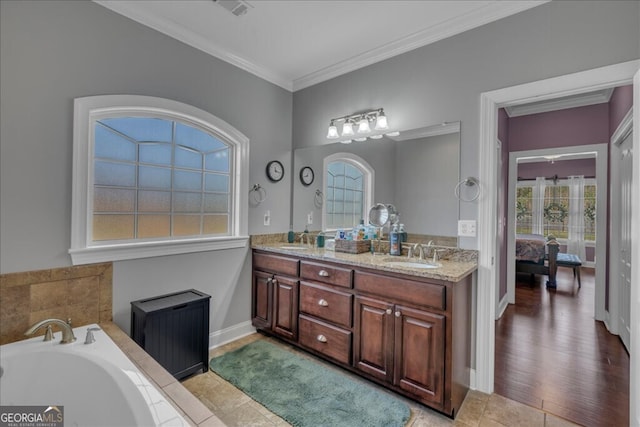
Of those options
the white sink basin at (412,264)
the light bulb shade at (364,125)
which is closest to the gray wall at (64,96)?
the light bulb shade at (364,125)

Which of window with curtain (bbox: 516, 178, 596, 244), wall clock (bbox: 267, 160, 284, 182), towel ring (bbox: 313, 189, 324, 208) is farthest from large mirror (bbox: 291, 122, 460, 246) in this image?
window with curtain (bbox: 516, 178, 596, 244)

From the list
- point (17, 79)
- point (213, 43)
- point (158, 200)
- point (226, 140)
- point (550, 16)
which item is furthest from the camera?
point (226, 140)

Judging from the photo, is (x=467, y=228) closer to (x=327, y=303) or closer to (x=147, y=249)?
(x=327, y=303)

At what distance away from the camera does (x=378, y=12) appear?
2291 millimetres

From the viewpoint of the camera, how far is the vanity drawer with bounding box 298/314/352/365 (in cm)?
237

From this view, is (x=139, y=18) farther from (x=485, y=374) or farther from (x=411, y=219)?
(x=485, y=374)

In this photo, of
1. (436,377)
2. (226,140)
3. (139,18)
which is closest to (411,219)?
(436,377)

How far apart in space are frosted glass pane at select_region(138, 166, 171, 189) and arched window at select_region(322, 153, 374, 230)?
1579mm

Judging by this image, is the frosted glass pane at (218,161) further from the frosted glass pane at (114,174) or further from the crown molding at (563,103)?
the crown molding at (563,103)

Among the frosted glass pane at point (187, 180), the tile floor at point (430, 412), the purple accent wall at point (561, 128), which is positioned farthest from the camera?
the purple accent wall at point (561, 128)

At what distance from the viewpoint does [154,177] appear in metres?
2.53

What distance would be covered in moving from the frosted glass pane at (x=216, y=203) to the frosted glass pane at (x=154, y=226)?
15.0 inches

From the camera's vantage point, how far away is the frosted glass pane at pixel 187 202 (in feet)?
8.80

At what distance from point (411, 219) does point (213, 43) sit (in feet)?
7.90
